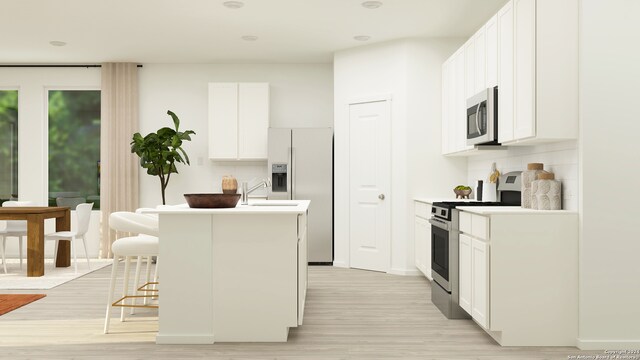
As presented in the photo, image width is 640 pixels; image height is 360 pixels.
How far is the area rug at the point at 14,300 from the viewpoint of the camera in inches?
186

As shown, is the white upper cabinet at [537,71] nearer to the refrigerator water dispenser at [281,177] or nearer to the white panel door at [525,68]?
the white panel door at [525,68]

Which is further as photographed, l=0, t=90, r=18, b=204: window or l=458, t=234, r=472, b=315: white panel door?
l=0, t=90, r=18, b=204: window

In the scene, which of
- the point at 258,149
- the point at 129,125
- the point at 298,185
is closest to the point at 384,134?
the point at 298,185

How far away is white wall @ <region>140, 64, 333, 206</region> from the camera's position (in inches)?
313

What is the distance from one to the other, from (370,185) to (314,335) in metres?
3.16

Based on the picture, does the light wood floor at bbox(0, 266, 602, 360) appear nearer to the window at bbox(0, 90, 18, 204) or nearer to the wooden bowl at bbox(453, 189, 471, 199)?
the wooden bowl at bbox(453, 189, 471, 199)

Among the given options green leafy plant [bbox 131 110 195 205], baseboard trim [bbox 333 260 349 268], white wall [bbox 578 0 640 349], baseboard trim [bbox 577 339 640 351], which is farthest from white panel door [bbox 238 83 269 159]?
baseboard trim [bbox 577 339 640 351]

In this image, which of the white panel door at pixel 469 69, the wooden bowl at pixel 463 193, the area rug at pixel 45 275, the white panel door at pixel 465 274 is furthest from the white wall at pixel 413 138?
the area rug at pixel 45 275

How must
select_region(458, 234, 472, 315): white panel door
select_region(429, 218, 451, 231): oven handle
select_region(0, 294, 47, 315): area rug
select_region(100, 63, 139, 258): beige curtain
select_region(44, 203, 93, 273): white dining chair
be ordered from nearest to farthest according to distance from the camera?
select_region(458, 234, 472, 315): white panel door < select_region(429, 218, 451, 231): oven handle < select_region(0, 294, 47, 315): area rug < select_region(44, 203, 93, 273): white dining chair < select_region(100, 63, 139, 258): beige curtain

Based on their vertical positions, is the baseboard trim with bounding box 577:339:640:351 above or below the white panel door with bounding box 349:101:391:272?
below

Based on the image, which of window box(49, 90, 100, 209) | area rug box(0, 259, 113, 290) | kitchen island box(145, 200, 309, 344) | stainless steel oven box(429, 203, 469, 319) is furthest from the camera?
window box(49, 90, 100, 209)

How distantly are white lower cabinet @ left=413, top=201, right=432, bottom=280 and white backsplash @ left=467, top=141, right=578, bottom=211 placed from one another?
0.82m

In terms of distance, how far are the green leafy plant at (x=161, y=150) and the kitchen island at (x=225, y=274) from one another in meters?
3.81

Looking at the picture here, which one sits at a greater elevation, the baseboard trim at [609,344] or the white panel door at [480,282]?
the white panel door at [480,282]
